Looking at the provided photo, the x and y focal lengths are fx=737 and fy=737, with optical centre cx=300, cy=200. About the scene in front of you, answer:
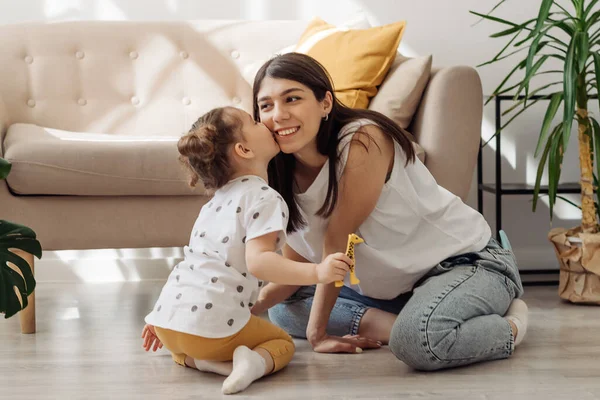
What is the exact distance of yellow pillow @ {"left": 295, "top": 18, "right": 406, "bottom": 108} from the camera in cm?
224

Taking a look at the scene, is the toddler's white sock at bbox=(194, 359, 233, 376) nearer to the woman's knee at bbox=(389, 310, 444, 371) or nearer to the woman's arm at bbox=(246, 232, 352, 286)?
the woman's arm at bbox=(246, 232, 352, 286)

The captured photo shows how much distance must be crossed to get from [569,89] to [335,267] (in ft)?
3.67

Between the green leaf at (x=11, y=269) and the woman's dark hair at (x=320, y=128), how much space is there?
1.93 feet

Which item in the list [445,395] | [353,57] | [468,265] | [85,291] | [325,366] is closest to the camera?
[445,395]

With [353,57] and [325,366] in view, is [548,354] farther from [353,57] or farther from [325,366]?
[353,57]

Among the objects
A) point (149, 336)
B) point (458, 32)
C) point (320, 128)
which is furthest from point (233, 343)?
point (458, 32)

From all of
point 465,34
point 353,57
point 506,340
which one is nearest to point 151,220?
point 353,57

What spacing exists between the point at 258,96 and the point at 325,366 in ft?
1.84

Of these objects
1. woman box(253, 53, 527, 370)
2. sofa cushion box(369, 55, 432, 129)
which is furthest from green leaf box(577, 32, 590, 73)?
woman box(253, 53, 527, 370)

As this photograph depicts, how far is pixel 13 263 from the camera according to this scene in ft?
5.41

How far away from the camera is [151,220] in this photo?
1.98 meters

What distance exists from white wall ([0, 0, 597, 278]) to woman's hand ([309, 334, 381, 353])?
4.49 ft

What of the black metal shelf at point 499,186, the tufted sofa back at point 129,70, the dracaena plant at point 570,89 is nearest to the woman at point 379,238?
the dracaena plant at point 570,89

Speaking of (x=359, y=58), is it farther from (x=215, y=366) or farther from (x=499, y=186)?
(x=215, y=366)
